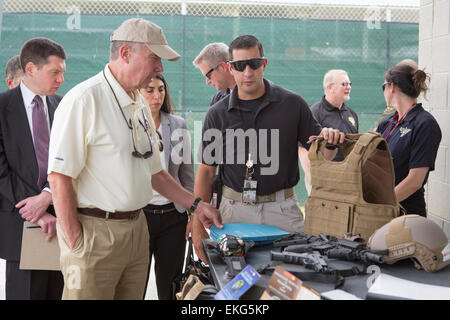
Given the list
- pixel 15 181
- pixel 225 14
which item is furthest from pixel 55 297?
pixel 225 14

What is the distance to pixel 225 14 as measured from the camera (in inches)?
286

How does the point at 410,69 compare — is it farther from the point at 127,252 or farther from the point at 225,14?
the point at 225,14

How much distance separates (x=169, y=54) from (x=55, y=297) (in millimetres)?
1678

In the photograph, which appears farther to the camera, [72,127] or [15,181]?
[15,181]

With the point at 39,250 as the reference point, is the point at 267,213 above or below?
above

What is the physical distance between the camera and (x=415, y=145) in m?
3.10

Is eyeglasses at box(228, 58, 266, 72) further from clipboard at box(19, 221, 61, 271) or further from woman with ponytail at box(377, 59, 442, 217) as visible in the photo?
clipboard at box(19, 221, 61, 271)

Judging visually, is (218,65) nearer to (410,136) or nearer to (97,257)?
(410,136)

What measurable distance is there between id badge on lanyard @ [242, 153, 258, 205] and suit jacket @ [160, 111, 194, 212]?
2.45 feet

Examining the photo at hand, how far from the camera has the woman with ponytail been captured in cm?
304

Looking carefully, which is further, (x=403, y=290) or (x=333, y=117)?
(x=333, y=117)

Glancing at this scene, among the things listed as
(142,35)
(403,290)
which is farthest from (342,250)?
(142,35)

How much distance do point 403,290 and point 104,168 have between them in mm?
1299
